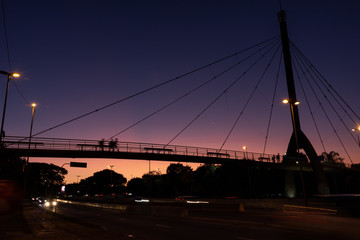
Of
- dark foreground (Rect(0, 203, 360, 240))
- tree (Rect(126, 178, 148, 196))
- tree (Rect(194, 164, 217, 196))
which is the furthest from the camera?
tree (Rect(126, 178, 148, 196))

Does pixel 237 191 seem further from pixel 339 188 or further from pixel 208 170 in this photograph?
pixel 339 188

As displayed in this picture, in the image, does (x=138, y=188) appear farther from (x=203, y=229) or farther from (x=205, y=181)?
(x=203, y=229)

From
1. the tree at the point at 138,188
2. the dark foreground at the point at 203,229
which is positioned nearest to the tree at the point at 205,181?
the tree at the point at 138,188

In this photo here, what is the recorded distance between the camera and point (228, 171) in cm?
8531

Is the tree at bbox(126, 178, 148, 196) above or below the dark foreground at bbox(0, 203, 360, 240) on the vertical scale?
above

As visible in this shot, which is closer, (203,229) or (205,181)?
(203,229)

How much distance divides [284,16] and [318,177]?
29451mm

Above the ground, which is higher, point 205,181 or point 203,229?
point 205,181

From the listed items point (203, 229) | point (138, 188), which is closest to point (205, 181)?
point (138, 188)

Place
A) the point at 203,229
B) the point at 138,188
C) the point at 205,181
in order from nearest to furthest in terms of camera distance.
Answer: the point at 203,229, the point at 205,181, the point at 138,188

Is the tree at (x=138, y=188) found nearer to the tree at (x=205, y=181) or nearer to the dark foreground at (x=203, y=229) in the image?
the tree at (x=205, y=181)

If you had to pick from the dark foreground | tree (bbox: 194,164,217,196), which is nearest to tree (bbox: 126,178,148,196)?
tree (bbox: 194,164,217,196)

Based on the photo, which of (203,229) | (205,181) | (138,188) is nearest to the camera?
(203,229)

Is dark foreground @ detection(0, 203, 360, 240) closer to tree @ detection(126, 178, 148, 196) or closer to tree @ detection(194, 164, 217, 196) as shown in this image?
tree @ detection(194, 164, 217, 196)
